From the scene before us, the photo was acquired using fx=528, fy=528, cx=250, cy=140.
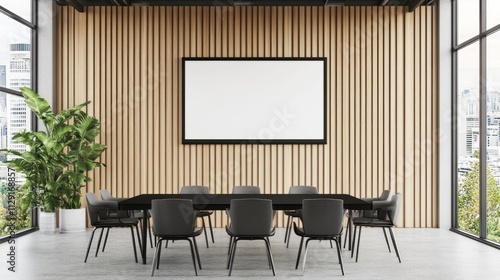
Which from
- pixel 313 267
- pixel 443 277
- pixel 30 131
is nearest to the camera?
pixel 443 277

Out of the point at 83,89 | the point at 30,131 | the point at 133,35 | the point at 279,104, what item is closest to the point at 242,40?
the point at 279,104

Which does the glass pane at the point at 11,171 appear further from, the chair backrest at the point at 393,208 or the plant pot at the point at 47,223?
the chair backrest at the point at 393,208

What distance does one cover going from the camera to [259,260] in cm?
634

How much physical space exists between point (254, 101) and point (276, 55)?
35.1 inches

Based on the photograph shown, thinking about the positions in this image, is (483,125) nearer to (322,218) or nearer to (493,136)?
(493,136)

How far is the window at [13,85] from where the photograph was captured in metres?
7.85

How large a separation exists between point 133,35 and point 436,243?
5.99 metres

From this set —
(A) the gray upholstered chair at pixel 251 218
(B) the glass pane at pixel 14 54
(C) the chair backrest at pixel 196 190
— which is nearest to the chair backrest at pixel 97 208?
(C) the chair backrest at pixel 196 190

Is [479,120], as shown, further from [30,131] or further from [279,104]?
[30,131]

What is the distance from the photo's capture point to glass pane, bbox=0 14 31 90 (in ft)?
26.0

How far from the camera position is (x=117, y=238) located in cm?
799

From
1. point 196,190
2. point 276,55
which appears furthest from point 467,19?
point 196,190

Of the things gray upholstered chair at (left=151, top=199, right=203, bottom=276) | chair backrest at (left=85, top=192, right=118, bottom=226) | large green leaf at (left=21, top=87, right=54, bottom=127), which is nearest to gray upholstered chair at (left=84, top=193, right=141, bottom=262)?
chair backrest at (left=85, top=192, right=118, bottom=226)

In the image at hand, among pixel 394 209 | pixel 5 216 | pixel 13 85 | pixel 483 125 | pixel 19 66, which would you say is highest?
pixel 19 66
